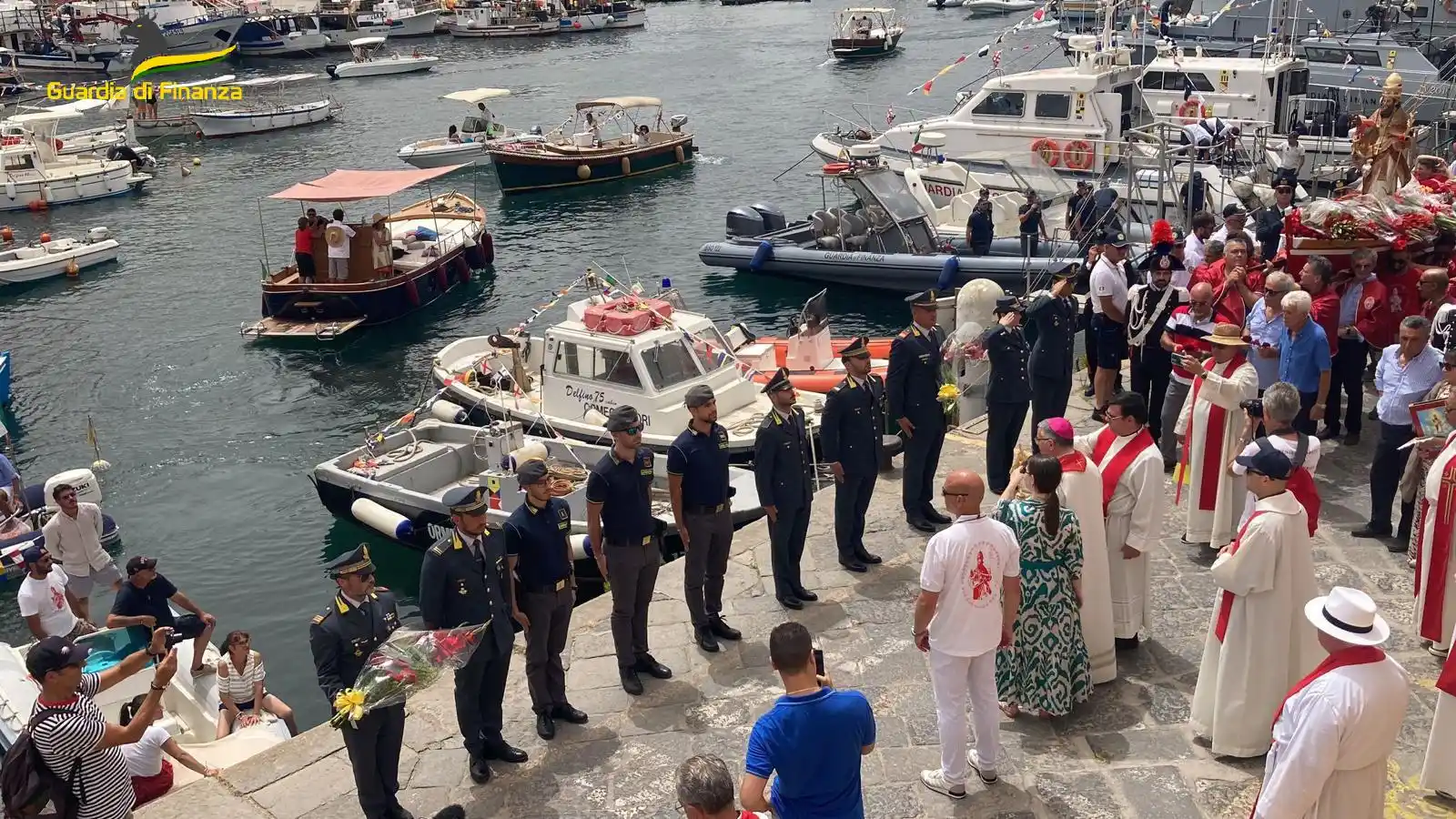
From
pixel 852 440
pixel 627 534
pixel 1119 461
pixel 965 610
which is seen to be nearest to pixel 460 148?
pixel 852 440

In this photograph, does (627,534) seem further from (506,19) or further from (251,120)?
(506,19)

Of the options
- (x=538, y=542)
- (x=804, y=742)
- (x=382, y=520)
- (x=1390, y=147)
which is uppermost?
(x=1390, y=147)

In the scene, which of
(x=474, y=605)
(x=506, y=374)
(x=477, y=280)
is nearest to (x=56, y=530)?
(x=506, y=374)

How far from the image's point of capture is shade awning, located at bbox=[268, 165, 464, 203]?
77.2 ft

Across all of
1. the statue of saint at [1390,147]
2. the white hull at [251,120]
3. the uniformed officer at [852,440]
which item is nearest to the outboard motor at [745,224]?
the statue of saint at [1390,147]

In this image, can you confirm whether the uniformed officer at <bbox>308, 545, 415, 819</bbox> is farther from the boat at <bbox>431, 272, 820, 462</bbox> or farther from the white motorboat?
the white motorboat

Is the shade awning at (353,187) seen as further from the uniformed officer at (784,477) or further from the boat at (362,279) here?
the uniformed officer at (784,477)

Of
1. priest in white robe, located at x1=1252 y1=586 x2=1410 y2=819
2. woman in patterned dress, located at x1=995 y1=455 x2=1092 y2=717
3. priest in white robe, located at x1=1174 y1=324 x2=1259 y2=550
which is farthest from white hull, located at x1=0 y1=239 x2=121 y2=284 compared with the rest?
priest in white robe, located at x1=1252 y1=586 x2=1410 y2=819

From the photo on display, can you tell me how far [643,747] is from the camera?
22.7 feet

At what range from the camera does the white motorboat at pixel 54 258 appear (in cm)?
2700

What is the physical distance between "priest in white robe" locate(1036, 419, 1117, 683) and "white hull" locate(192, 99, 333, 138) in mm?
42997

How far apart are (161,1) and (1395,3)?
62.4 m

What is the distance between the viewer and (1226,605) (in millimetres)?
6059

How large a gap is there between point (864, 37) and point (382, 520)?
46.5 meters
